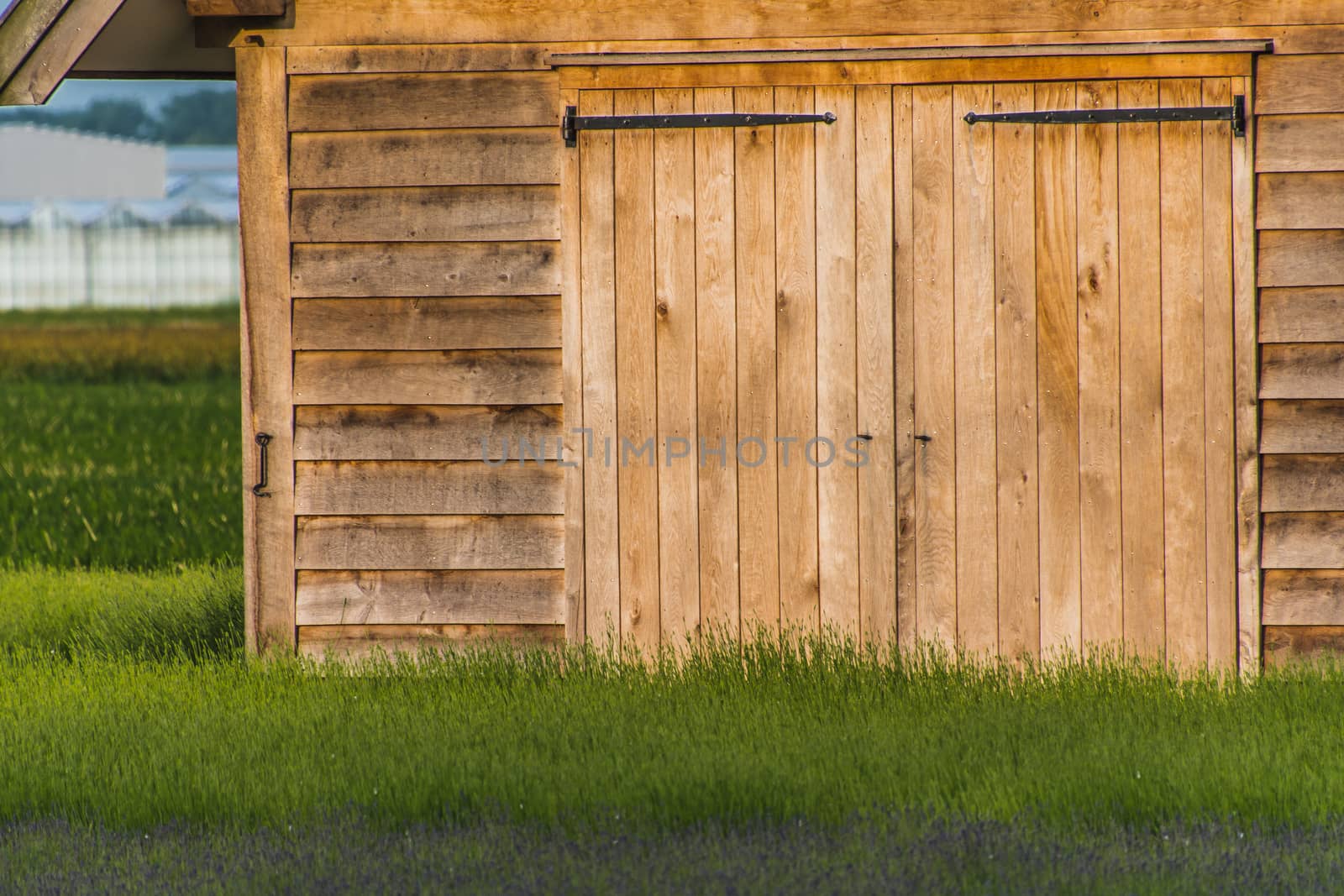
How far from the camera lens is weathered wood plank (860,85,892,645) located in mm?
5441

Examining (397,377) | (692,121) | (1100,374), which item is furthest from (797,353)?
(397,377)

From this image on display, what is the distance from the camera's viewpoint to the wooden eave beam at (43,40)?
16.9 ft

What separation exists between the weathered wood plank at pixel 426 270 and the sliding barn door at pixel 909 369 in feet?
0.58

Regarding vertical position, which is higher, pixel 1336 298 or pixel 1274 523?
pixel 1336 298

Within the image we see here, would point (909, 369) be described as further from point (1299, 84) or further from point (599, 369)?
point (1299, 84)

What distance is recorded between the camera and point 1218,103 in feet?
17.7

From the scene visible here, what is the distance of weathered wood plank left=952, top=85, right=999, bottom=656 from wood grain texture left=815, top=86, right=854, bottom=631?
43cm

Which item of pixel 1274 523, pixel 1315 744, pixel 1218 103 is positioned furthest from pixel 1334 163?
pixel 1315 744

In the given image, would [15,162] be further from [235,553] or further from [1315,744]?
[1315,744]

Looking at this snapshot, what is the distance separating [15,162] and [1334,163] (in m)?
67.3

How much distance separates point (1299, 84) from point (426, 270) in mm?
3703

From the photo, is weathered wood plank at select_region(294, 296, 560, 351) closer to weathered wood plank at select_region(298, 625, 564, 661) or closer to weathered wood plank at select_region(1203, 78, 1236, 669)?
weathered wood plank at select_region(298, 625, 564, 661)

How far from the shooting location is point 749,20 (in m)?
5.45

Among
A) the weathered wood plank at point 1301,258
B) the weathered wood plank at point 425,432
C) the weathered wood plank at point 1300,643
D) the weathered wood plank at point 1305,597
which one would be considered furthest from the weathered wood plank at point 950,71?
the weathered wood plank at point 1300,643
